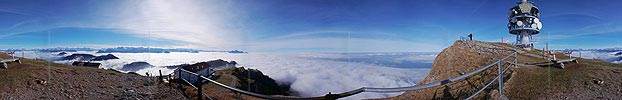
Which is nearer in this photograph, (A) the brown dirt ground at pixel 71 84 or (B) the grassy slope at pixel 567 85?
(B) the grassy slope at pixel 567 85

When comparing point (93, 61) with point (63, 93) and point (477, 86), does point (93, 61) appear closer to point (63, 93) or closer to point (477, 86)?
point (63, 93)

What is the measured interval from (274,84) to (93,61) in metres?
6.51

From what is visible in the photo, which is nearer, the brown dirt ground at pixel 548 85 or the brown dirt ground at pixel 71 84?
the brown dirt ground at pixel 548 85

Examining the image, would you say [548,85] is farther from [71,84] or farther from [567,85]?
[71,84]

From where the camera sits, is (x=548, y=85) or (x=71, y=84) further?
(x=71, y=84)

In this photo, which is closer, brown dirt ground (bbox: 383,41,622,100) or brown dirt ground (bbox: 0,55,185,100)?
brown dirt ground (bbox: 383,41,622,100)

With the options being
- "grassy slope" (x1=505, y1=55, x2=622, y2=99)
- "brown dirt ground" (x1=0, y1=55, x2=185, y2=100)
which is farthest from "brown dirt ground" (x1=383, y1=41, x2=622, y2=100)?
"brown dirt ground" (x1=0, y1=55, x2=185, y2=100)

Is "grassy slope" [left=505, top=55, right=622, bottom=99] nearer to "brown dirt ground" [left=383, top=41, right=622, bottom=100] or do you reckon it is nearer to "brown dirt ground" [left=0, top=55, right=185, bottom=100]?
"brown dirt ground" [left=383, top=41, right=622, bottom=100]

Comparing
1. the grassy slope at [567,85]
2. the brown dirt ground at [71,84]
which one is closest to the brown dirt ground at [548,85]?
the grassy slope at [567,85]

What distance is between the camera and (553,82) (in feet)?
20.2

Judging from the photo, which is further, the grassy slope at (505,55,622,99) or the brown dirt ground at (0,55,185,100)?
the brown dirt ground at (0,55,185,100)

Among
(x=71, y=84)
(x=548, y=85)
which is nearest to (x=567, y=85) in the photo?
(x=548, y=85)

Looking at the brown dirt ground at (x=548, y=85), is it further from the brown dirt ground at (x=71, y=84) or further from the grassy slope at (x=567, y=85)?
the brown dirt ground at (x=71, y=84)

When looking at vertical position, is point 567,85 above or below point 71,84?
above
